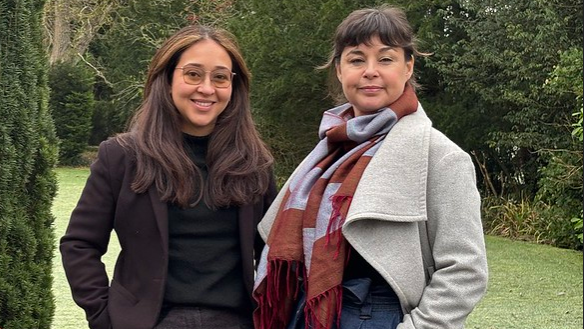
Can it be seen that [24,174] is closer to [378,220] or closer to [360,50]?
[360,50]

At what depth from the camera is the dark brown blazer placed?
2766mm

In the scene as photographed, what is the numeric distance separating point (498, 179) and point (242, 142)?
14215 mm

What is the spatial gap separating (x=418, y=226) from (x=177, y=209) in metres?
0.74

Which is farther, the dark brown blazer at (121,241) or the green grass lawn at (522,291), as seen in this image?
the green grass lawn at (522,291)

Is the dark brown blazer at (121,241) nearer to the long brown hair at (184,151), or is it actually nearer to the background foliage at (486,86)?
the long brown hair at (184,151)

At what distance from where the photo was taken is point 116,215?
2.81m

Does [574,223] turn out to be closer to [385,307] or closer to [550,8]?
[550,8]

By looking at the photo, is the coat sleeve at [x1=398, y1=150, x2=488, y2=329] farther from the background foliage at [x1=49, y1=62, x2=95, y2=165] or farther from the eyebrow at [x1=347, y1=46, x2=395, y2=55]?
the background foliage at [x1=49, y1=62, x2=95, y2=165]

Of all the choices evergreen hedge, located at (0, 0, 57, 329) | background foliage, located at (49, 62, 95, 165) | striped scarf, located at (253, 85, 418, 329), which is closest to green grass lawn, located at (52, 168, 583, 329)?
evergreen hedge, located at (0, 0, 57, 329)

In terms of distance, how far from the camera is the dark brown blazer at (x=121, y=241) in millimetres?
2766

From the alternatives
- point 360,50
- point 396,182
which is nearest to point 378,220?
point 396,182

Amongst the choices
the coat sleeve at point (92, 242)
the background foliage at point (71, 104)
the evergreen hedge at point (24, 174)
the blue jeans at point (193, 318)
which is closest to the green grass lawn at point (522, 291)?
the evergreen hedge at point (24, 174)

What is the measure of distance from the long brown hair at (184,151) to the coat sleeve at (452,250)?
0.64 m

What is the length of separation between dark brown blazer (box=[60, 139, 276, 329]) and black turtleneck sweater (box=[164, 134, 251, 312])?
1.5 inches
